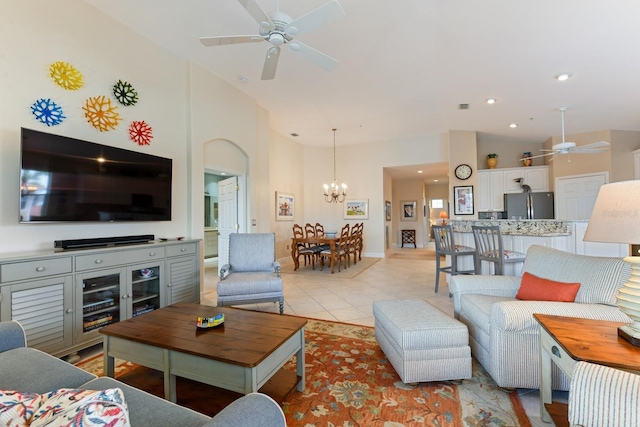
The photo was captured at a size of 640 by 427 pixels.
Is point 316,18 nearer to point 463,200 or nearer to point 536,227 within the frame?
point 536,227

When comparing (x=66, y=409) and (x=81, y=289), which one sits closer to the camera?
(x=66, y=409)

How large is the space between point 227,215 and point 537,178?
279 inches

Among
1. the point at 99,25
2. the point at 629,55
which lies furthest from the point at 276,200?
the point at 629,55

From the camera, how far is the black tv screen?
7.66ft

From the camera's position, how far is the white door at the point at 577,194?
5.91 metres

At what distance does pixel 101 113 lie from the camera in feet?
9.84

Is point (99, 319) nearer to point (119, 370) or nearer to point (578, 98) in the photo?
point (119, 370)

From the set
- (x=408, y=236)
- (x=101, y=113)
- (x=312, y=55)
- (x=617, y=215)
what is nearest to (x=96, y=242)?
(x=101, y=113)

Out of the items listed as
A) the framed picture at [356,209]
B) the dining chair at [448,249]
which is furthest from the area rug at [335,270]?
the dining chair at [448,249]

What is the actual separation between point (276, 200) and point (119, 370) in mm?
5088

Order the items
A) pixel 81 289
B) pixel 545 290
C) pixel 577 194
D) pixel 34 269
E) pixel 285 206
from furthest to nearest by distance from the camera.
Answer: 1. pixel 285 206
2. pixel 577 194
3. pixel 81 289
4. pixel 34 269
5. pixel 545 290

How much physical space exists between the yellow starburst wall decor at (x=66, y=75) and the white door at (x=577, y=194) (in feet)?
28.1

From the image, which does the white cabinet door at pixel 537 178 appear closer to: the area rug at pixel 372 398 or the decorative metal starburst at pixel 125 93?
the area rug at pixel 372 398

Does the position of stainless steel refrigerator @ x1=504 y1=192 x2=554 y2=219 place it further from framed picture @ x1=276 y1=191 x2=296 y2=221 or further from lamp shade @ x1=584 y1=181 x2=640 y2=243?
lamp shade @ x1=584 y1=181 x2=640 y2=243
